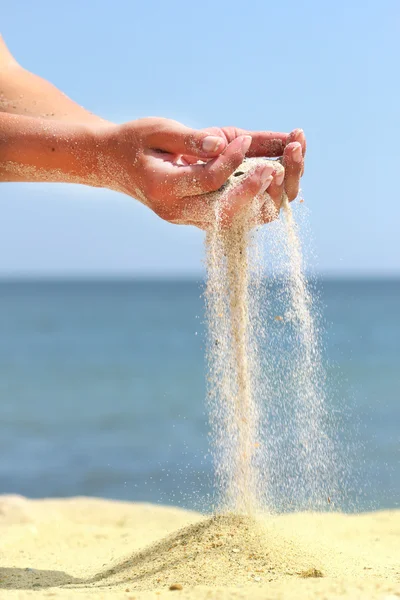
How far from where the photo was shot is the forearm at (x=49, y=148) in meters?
3.80

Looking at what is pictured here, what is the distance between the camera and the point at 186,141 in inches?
139

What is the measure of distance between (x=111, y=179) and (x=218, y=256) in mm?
702

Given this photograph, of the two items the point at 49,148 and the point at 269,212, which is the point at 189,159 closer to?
the point at 269,212

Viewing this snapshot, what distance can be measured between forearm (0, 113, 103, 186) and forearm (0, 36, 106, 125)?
0.73 ft

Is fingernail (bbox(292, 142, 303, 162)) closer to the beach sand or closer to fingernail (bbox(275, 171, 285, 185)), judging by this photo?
fingernail (bbox(275, 171, 285, 185))

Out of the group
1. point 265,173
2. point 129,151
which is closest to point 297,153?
→ point 265,173

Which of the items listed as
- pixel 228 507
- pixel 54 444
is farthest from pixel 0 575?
pixel 54 444

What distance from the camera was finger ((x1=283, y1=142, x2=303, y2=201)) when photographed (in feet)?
12.8

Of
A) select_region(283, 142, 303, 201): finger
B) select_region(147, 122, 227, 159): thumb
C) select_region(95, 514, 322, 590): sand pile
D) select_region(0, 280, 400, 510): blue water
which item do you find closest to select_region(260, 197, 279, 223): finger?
select_region(283, 142, 303, 201): finger

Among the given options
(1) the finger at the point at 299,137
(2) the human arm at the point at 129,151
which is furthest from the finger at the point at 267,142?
(1) the finger at the point at 299,137

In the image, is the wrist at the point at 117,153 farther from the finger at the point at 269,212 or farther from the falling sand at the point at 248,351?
the finger at the point at 269,212

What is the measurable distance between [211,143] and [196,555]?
2.04 metres

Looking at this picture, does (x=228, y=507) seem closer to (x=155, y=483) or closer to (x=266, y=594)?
(x=266, y=594)

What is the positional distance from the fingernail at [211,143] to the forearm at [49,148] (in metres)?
0.58
